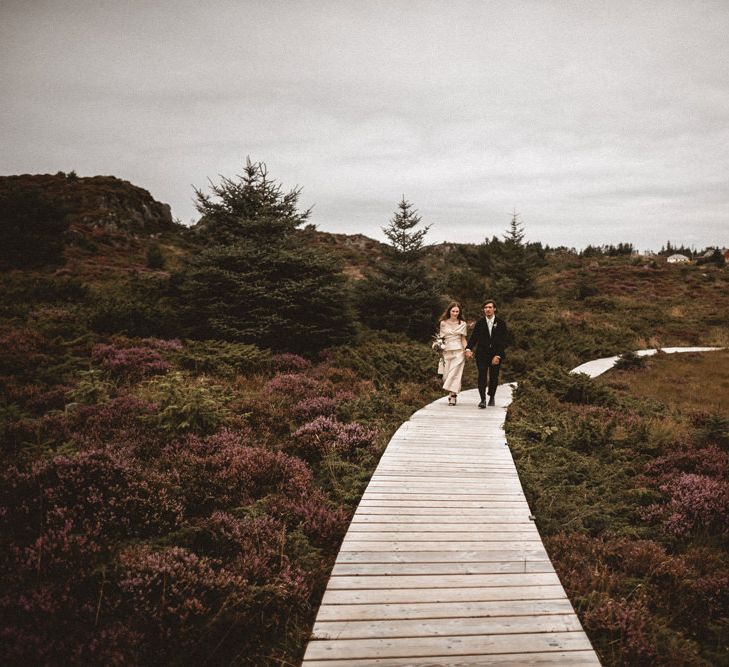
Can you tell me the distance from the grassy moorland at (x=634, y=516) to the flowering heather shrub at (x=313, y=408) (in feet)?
13.0

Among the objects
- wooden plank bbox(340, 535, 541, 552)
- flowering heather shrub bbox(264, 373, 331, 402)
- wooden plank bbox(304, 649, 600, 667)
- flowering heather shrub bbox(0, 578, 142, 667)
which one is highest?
flowering heather shrub bbox(264, 373, 331, 402)

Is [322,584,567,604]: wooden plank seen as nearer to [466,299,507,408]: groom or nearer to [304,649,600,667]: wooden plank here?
[304,649,600,667]: wooden plank

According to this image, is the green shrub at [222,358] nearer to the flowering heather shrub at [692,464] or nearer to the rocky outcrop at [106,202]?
the flowering heather shrub at [692,464]

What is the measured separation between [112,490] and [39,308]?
1318 centimetres

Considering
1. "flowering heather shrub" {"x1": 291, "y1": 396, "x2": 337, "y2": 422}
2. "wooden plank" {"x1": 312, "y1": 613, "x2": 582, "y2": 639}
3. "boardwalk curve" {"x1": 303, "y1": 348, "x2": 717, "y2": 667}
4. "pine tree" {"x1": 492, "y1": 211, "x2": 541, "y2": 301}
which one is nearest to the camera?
"boardwalk curve" {"x1": 303, "y1": 348, "x2": 717, "y2": 667}

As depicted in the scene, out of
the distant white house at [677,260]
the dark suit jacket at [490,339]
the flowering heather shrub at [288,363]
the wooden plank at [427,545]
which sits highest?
the distant white house at [677,260]

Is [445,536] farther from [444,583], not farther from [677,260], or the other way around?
[677,260]

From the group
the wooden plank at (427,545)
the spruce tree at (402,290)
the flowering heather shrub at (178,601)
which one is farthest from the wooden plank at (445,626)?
the spruce tree at (402,290)

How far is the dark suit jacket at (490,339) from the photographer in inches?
400

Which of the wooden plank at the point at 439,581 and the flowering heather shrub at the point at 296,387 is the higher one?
the flowering heather shrub at the point at 296,387

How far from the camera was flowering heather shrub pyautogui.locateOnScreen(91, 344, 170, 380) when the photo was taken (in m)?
10.2

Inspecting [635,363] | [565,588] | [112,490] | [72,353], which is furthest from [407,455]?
[635,363]

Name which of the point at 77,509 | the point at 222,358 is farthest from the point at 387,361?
the point at 77,509

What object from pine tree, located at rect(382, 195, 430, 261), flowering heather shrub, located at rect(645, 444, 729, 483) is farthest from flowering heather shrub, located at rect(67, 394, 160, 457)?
pine tree, located at rect(382, 195, 430, 261)
